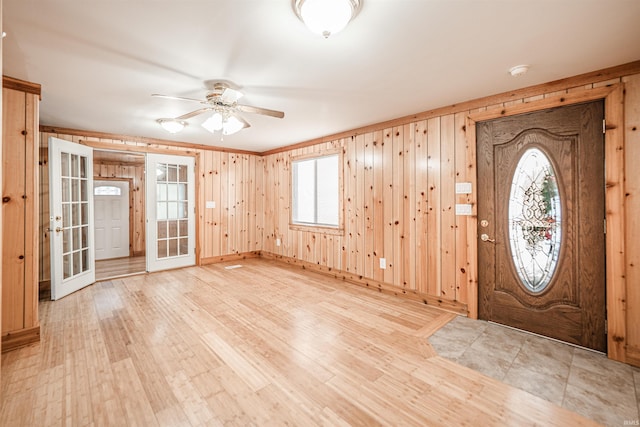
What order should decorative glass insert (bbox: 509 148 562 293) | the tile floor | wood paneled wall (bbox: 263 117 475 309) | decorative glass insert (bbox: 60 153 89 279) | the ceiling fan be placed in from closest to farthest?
the tile floor < the ceiling fan < decorative glass insert (bbox: 509 148 562 293) < wood paneled wall (bbox: 263 117 475 309) < decorative glass insert (bbox: 60 153 89 279)

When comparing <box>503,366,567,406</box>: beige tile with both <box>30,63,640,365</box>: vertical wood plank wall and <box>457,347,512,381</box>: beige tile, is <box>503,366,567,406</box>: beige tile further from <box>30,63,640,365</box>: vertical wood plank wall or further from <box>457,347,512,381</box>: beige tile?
<box>30,63,640,365</box>: vertical wood plank wall

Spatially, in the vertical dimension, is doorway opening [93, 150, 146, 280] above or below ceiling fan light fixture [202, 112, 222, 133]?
below

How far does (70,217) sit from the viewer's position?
4.18 meters

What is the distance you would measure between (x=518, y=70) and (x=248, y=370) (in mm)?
3390

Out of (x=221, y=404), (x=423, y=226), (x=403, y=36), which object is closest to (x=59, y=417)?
(x=221, y=404)

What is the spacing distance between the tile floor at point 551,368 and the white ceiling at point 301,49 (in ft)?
8.15

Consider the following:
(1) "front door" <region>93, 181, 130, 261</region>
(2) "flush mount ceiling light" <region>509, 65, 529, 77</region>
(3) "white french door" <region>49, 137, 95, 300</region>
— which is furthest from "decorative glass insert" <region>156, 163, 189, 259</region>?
(2) "flush mount ceiling light" <region>509, 65, 529, 77</region>

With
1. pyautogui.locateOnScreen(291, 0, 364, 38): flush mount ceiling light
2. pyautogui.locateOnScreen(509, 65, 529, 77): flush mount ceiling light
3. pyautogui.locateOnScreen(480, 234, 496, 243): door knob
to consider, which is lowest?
pyautogui.locateOnScreen(480, 234, 496, 243): door knob

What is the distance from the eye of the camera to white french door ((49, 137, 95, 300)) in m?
3.86

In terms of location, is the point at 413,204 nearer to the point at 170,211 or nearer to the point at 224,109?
the point at 224,109

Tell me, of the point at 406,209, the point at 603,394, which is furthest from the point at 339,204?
the point at 603,394

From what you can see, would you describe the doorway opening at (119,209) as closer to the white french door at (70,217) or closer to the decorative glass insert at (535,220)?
the white french door at (70,217)

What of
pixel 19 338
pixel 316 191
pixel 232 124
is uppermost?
pixel 232 124

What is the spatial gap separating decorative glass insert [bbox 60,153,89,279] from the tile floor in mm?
4825
